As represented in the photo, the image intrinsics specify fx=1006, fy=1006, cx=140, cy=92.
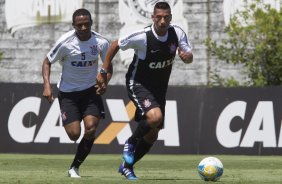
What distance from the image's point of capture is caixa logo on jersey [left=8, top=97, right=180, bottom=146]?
22.1 metres

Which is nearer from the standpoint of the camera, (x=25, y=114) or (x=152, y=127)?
(x=152, y=127)

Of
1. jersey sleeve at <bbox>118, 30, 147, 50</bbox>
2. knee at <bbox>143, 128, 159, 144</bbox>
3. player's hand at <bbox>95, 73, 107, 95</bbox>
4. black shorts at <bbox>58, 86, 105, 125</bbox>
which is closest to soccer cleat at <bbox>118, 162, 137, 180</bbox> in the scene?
knee at <bbox>143, 128, 159, 144</bbox>

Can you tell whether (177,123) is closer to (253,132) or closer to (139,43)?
(253,132)

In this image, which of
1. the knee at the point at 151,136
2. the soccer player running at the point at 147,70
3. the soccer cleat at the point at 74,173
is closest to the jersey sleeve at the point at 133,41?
the soccer player running at the point at 147,70

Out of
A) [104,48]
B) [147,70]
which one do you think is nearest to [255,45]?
[104,48]

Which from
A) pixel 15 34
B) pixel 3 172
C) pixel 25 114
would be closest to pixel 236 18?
pixel 15 34

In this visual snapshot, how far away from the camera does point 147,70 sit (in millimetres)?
12984

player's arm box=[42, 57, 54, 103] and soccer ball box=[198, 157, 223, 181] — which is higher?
player's arm box=[42, 57, 54, 103]

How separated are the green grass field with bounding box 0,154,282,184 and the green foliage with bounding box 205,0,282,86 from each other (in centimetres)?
649

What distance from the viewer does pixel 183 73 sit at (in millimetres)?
31016

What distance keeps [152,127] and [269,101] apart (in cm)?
991

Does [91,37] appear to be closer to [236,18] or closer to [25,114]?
[25,114]

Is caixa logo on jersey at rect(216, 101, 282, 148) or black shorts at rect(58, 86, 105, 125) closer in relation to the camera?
black shorts at rect(58, 86, 105, 125)

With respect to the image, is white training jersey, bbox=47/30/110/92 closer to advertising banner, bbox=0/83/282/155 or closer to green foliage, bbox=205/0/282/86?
advertising banner, bbox=0/83/282/155
